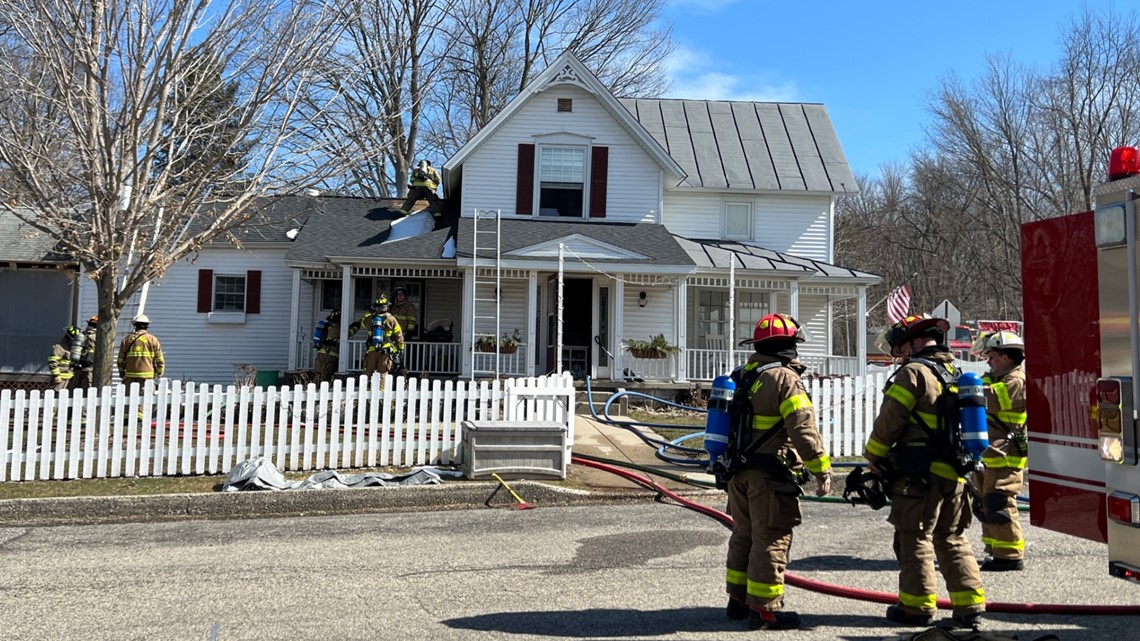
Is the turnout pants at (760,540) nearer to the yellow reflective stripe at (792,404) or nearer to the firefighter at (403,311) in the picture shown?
the yellow reflective stripe at (792,404)

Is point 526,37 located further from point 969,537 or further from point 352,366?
point 969,537

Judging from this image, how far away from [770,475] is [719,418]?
16.0 inches

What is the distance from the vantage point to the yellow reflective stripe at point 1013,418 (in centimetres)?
594

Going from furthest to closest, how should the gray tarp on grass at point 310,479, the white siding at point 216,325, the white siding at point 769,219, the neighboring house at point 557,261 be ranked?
the white siding at point 769,219
the white siding at point 216,325
the neighboring house at point 557,261
the gray tarp on grass at point 310,479

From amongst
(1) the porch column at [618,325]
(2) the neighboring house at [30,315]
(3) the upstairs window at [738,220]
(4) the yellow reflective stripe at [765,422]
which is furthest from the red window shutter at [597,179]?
(4) the yellow reflective stripe at [765,422]

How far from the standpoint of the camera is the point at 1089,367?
3973mm

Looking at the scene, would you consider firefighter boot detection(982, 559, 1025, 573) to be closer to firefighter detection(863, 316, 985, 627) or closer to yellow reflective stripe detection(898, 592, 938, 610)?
firefighter detection(863, 316, 985, 627)

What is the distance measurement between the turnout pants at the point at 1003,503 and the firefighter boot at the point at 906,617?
4.66 ft

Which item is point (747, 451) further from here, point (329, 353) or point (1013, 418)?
point (329, 353)

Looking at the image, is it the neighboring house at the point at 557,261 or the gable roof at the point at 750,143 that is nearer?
the neighboring house at the point at 557,261

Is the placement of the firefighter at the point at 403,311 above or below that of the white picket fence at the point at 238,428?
above

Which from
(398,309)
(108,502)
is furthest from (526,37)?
(108,502)

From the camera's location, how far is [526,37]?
33781 millimetres

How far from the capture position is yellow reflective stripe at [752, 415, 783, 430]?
473 centimetres
